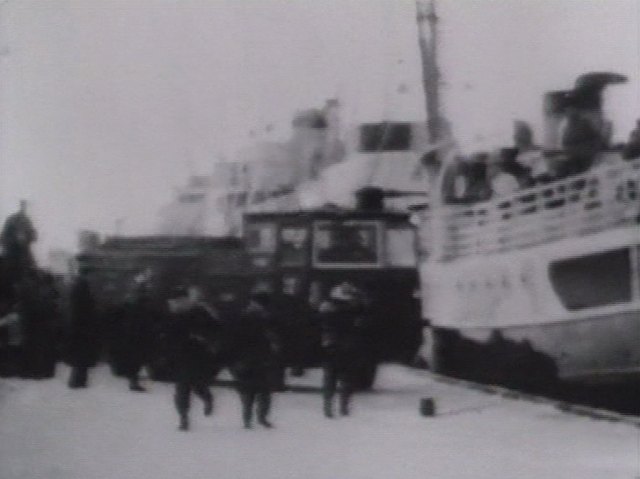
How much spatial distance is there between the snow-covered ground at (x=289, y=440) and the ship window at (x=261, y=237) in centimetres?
56

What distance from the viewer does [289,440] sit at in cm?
426

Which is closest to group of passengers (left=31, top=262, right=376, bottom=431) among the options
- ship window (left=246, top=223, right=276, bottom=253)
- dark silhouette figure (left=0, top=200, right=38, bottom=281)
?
ship window (left=246, top=223, right=276, bottom=253)

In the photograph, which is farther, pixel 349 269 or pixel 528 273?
pixel 349 269

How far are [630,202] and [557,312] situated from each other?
55cm

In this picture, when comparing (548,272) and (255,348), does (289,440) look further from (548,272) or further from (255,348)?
(548,272)

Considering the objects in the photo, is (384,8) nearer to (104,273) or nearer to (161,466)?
(104,273)

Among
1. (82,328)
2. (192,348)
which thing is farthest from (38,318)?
(192,348)

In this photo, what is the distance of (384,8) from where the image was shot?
4379mm

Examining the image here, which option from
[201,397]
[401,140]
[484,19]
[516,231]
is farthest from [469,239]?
[201,397]

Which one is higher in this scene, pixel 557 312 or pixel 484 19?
pixel 484 19

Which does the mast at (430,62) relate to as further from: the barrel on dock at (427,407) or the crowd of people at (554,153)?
the barrel on dock at (427,407)

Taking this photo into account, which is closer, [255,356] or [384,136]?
[255,356]

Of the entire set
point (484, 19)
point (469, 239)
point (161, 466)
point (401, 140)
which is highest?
point (484, 19)

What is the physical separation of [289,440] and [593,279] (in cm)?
138
